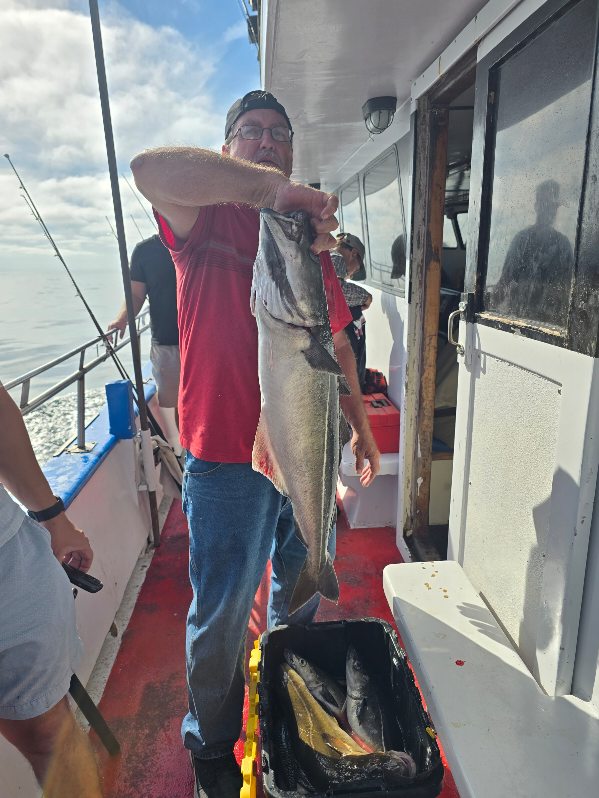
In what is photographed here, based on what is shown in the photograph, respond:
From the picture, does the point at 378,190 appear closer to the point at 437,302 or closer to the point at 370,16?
the point at 437,302

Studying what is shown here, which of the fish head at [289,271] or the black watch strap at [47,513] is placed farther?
the black watch strap at [47,513]

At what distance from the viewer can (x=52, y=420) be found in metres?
7.97

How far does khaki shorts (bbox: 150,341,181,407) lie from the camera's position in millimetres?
4816

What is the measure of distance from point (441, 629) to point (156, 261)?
3682mm

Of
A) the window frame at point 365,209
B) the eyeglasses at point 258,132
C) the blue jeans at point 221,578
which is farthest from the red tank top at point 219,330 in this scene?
the window frame at point 365,209

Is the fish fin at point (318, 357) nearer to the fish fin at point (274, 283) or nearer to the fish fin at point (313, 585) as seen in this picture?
the fish fin at point (274, 283)

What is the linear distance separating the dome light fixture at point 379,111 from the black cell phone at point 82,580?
138 inches

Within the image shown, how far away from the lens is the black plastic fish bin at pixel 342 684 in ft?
5.47

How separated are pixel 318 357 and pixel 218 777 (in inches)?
72.3

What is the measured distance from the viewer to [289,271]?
4.70 feet

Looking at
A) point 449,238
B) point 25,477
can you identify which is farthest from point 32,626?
point 449,238

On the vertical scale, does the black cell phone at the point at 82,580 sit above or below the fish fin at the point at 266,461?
below

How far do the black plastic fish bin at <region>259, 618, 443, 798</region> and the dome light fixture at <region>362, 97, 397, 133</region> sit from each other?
335 cm

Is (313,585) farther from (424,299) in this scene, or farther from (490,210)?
(424,299)
